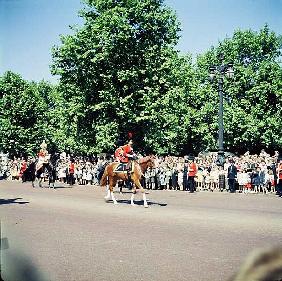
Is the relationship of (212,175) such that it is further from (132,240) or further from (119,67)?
(132,240)

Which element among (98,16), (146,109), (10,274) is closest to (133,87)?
(146,109)

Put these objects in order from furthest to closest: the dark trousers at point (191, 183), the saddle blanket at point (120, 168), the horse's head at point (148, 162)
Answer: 1. the dark trousers at point (191, 183)
2. the saddle blanket at point (120, 168)
3. the horse's head at point (148, 162)

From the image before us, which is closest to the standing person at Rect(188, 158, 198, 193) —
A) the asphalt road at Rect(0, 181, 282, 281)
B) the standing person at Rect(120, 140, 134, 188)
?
the standing person at Rect(120, 140, 134, 188)

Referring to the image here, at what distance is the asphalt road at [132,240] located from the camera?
5398 mm

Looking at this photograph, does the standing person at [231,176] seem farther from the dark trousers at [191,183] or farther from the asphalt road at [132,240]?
the asphalt road at [132,240]

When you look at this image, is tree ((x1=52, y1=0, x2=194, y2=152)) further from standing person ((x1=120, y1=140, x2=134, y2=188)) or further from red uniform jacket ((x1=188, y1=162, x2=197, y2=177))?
standing person ((x1=120, y1=140, x2=134, y2=188))

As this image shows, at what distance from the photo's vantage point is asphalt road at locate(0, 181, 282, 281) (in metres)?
5.40

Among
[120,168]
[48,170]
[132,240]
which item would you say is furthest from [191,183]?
[132,240]

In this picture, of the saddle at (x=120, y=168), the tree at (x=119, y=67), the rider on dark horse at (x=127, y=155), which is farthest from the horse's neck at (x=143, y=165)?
the tree at (x=119, y=67)

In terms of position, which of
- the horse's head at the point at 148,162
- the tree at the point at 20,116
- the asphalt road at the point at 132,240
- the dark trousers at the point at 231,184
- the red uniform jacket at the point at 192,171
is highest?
the tree at the point at 20,116

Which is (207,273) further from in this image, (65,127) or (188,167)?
(65,127)

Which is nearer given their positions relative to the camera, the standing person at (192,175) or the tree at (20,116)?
the standing person at (192,175)

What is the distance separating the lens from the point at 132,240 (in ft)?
27.1

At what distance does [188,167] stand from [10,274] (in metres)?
22.7
